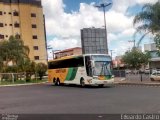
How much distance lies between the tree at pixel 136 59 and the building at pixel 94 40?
35185mm

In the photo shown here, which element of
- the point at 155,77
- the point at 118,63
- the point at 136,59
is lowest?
the point at 155,77

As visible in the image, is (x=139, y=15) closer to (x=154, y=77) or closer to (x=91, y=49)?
(x=154, y=77)

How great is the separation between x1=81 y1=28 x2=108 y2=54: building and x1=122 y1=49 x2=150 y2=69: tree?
115 feet

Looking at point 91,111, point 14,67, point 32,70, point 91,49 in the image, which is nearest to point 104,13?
point 91,49

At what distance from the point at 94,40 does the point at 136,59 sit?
3905 centimetres

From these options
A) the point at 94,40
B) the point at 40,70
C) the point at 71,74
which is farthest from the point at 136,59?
the point at 71,74

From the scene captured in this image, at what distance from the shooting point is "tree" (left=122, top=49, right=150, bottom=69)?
92.5 m

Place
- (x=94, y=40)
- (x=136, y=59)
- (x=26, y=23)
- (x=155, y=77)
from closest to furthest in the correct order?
(x=155, y=77) → (x=94, y=40) → (x=26, y=23) → (x=136, y=59)

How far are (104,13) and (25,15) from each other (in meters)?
37.7

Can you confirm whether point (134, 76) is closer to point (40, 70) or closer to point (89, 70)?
point (89, 70)

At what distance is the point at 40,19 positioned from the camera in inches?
3438

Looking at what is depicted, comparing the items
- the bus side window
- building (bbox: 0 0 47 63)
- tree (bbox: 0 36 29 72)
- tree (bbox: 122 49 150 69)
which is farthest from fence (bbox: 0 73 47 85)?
tree (bbox: 122 49 150 69)

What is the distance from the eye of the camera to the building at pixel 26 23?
8300 centimetres

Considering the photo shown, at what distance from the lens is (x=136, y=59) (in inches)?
3708
